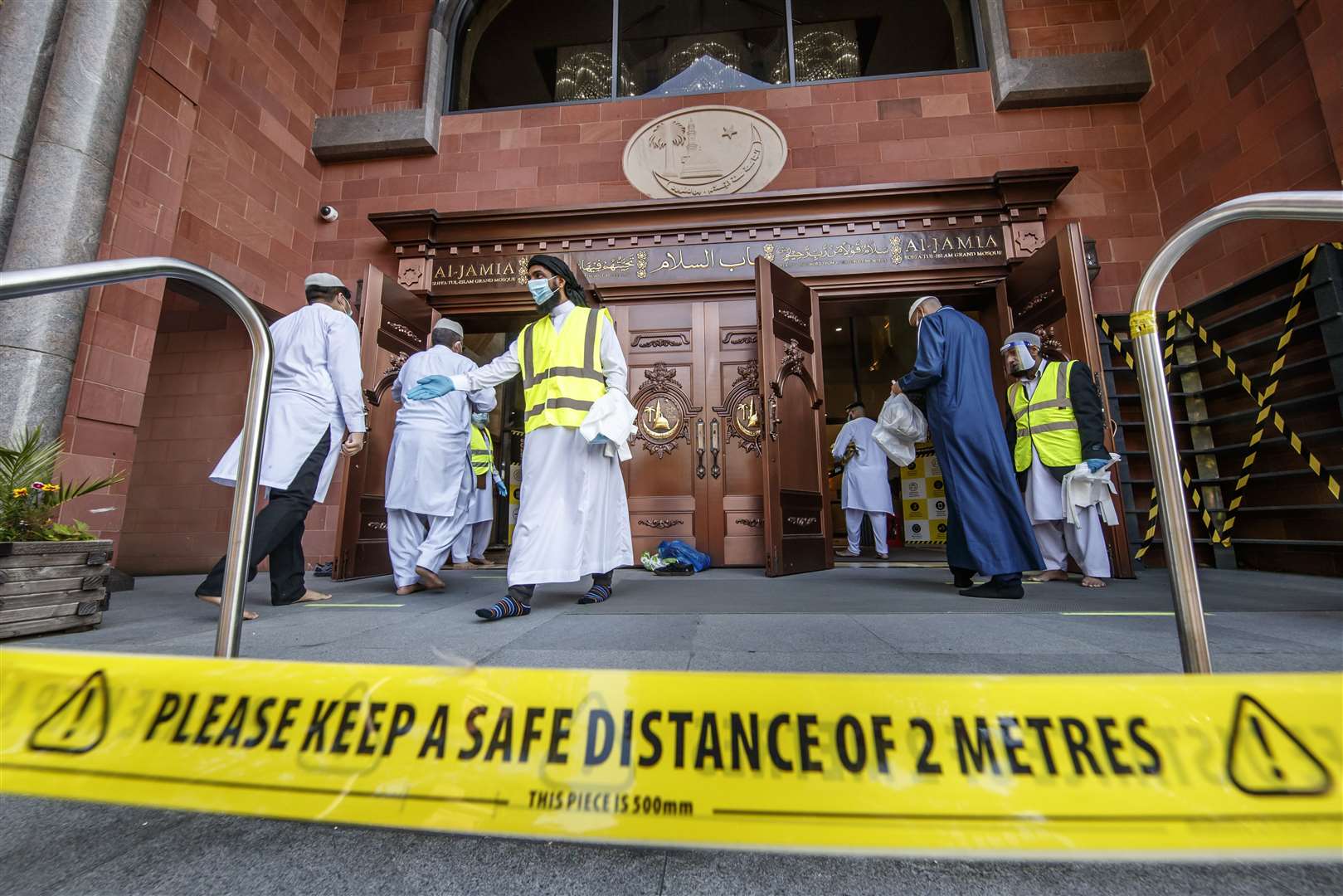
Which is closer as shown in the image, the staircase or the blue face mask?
the blue face mask

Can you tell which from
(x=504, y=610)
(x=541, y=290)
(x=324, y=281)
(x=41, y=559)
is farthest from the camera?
(x=324, y=281)

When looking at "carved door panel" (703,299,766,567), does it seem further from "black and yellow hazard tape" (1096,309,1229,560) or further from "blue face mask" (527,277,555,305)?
"black and yellow hazard tape" (1096,309,1229,560)

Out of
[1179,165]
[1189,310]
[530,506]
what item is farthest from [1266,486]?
[530,506]

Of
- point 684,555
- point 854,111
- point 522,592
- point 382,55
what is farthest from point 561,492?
point 382,55

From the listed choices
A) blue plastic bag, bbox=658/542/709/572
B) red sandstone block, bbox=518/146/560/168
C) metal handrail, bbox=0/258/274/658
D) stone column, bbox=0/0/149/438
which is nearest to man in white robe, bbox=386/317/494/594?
blue plastic bag, bbox=658/542/709/572

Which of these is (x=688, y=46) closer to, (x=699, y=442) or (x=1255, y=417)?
(x=699, y=442)

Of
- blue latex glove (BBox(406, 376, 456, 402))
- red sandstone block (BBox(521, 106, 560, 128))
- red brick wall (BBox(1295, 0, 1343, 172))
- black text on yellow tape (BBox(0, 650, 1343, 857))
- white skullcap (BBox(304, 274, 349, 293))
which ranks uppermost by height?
red sandstone block (BBox(521, 106, 560, 128))

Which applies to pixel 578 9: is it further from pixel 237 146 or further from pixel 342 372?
pixel 342 372

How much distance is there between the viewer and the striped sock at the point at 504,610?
7.45ft

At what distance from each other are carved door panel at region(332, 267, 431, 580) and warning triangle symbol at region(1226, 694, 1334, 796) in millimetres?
4481

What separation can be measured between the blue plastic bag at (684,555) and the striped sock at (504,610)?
83.7 inches

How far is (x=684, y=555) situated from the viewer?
4477 millimetres

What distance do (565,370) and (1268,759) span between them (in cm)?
244

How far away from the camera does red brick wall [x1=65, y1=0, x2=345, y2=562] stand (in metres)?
3.80
